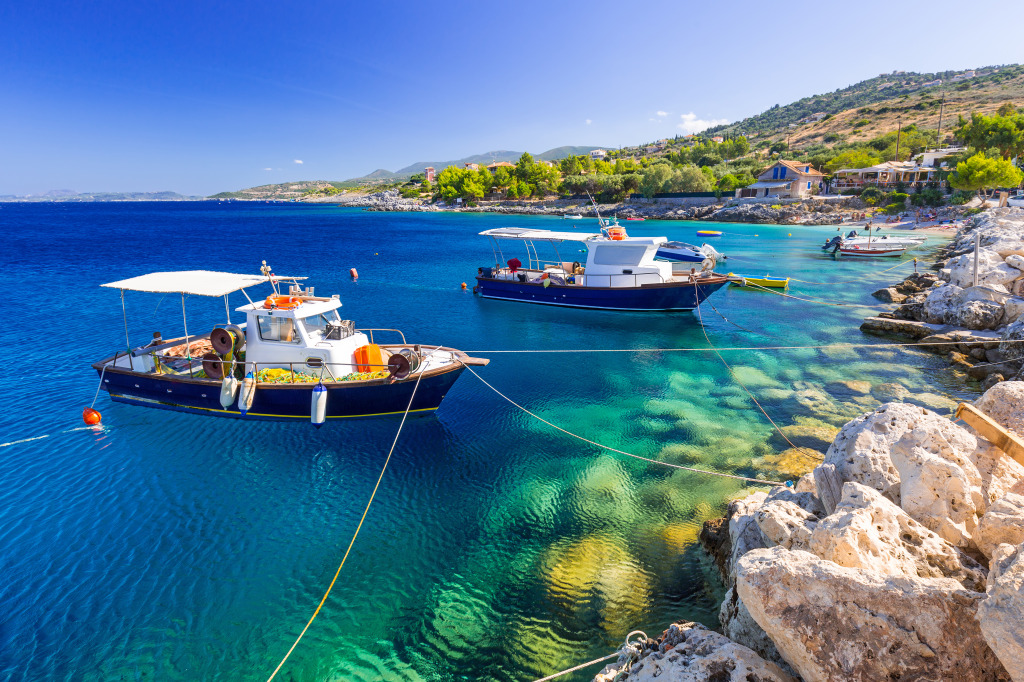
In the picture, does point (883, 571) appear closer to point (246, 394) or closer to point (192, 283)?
point (246, 394)

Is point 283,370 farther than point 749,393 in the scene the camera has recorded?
No

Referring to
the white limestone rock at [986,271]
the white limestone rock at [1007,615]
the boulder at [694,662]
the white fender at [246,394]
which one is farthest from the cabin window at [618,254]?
the white limestone rock at [1007,615]

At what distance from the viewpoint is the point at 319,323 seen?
14555 mm

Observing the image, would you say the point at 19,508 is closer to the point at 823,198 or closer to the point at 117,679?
the point at 117,679

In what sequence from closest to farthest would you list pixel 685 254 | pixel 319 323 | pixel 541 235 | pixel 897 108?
pixel 319 323, pixel 541 235, pixel 685 254, pixel 897 108

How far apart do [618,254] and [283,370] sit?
1803 cm

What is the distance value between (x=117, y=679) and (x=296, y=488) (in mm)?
4564

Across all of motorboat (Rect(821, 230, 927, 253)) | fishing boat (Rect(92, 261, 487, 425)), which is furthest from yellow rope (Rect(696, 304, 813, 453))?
motorboat (Rect(821, 230, 927, 253))

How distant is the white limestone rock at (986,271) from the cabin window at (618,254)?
13.5m

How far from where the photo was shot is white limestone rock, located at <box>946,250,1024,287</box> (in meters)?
19.5

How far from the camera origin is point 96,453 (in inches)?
498

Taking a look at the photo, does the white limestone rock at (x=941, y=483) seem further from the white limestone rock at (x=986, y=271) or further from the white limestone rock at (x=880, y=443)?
the white limestone rock at (x=986, y=271)

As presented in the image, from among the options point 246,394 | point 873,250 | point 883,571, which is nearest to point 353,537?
point 246,394

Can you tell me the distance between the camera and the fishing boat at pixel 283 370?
13117 millimetres
